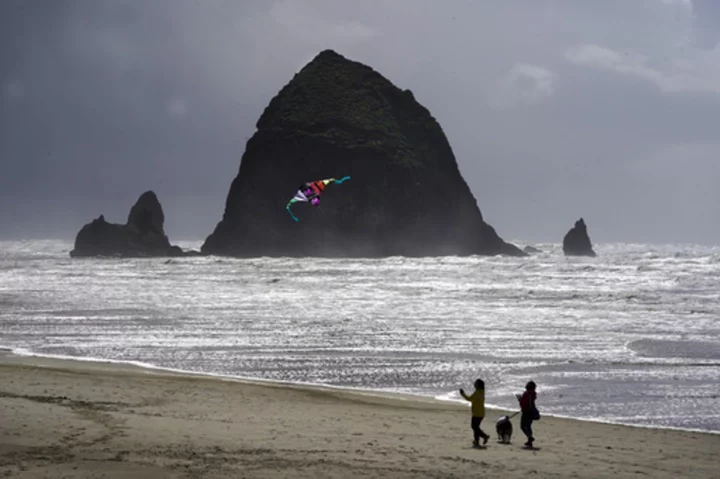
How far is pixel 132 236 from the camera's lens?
13288 cm

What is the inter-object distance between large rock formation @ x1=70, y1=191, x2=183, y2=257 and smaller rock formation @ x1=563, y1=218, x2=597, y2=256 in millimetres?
71761

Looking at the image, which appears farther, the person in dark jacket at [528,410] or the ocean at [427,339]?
the ocean at [427,339]

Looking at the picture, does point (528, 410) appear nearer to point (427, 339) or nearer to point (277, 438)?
point (277, 438)

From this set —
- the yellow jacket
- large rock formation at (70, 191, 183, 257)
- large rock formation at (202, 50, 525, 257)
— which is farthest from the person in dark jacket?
large rock formation at (70, 191, 183, 257)

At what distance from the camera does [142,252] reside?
131m

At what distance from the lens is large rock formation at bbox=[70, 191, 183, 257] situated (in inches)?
5167

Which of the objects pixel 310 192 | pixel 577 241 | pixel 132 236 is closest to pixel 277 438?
pixel 310 192

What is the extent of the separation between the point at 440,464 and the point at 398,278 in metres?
53.3

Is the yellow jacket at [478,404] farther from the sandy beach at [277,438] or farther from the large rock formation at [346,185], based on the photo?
the large rock formation at [346,185]

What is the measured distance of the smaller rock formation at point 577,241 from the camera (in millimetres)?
152000

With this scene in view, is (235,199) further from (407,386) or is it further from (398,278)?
(407,386)

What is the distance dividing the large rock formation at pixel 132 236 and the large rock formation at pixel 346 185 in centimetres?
879

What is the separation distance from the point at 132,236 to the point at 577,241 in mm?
79523

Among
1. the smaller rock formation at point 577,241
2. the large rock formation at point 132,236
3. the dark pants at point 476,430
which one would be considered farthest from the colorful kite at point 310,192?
the smaller rock formation at point 577,241
